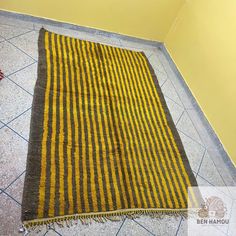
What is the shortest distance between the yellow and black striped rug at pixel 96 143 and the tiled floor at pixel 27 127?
5 cm

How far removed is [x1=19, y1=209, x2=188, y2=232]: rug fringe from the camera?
1.11 metres

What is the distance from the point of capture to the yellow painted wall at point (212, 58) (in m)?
1.85

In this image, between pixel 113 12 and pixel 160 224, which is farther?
pixel 113 12

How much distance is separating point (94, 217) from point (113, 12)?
177 centimetres

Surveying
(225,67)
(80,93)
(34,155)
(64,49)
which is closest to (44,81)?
(80,93)

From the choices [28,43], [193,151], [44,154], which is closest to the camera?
[44,154]

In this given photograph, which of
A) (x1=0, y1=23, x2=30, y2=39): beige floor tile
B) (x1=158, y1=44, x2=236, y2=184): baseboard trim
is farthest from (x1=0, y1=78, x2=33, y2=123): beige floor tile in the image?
(x1=158, y1=44, x2=236, y2=184): baseboard trim

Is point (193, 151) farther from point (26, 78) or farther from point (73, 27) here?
point (73, 27)

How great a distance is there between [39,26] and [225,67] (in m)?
1.54

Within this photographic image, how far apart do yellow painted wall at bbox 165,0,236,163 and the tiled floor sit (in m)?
0.13

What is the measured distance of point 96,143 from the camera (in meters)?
1.52

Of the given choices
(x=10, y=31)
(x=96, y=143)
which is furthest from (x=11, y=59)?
(x=96, y=143)

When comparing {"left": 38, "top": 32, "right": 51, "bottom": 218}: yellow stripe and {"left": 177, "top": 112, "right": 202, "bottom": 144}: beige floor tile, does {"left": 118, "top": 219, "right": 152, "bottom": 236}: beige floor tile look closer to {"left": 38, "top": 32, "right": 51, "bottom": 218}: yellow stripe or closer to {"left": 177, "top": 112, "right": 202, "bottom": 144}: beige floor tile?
{"left": 38, "top": 32, "right": 51, "bottom": 218}: yellow stripe

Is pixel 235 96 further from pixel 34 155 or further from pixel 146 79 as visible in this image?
pixel 34 155
